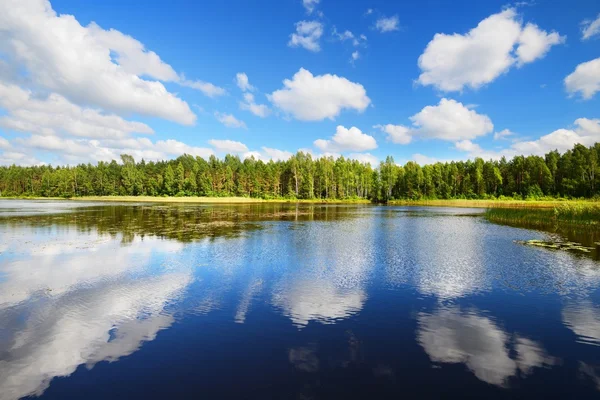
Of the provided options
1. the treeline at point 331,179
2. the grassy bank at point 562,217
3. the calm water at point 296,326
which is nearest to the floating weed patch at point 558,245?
the calm water at point 296,326

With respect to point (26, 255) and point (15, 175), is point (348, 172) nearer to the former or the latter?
point (26, 255)

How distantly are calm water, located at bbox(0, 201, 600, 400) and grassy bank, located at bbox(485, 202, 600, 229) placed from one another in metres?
23.1

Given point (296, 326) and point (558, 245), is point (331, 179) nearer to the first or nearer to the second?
point (558, 245)

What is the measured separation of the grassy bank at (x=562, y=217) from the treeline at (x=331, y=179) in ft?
250

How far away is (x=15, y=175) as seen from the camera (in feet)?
590

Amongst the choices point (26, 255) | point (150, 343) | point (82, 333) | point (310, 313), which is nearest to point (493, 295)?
point (310, 313)

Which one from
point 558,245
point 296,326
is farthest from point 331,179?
point 296,326

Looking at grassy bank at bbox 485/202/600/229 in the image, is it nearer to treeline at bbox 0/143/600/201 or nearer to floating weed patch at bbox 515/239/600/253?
floating weed patch at bbox 515/239/600/253

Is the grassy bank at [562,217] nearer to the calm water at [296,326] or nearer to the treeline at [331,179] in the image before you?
the calm water at [296,326]

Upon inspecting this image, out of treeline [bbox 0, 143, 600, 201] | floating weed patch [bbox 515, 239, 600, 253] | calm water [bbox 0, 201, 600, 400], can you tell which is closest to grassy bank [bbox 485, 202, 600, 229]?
floating weed patch [bbox 515, 239, 600, 253]

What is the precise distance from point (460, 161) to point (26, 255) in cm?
15691

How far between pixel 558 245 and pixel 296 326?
27.4m

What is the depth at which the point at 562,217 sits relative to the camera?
43.8 m

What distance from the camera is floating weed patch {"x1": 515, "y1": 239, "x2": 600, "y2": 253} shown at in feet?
81.6
